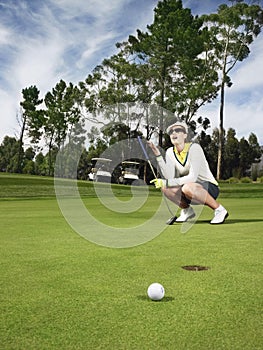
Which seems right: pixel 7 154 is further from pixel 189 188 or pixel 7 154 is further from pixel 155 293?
pixel 155 293

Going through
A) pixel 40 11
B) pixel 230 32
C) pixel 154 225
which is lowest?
pixel 154 225

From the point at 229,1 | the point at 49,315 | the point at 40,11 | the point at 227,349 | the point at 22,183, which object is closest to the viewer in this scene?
the point at 227,349

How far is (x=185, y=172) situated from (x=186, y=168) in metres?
0.09

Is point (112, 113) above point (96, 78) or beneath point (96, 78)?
beneath

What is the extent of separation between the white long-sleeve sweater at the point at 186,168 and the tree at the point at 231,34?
113ft

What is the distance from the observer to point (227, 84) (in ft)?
149

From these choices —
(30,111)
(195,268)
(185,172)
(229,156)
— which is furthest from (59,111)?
(195,268)

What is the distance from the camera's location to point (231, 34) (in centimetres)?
4541

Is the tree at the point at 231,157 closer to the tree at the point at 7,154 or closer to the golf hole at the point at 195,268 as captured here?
the tree at the point at 7,154

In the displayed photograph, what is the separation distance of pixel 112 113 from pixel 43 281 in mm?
8040

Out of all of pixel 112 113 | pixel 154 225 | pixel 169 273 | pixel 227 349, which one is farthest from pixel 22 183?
pixel 227 349

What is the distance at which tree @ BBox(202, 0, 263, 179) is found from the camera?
43969mm

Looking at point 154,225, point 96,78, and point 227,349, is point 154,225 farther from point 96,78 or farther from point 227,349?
point 96,78

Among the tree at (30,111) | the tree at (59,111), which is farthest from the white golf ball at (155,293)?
the tree at (30,111)
